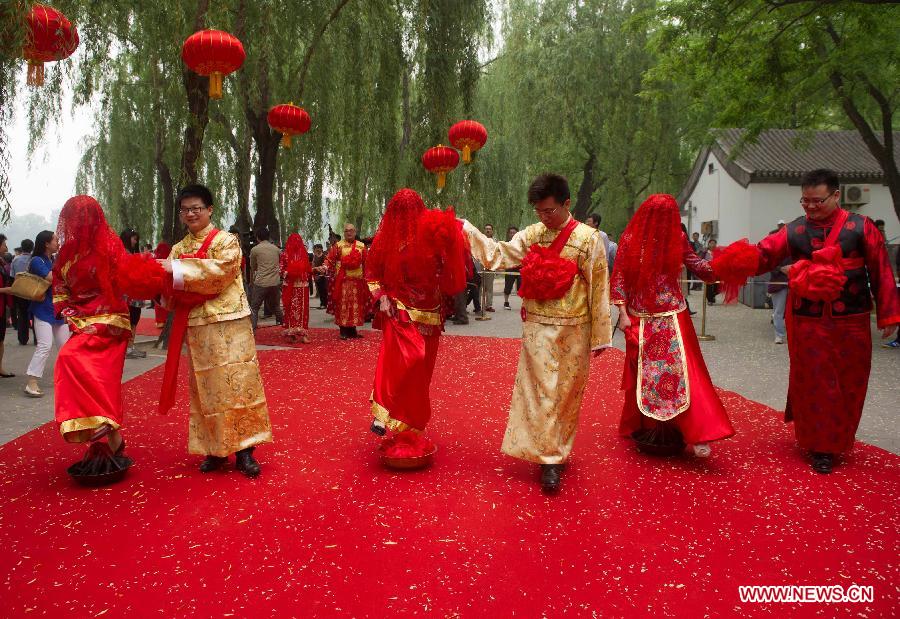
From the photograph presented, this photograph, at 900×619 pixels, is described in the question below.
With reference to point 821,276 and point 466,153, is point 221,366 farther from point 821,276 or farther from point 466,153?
point 466,153

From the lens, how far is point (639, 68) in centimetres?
1812

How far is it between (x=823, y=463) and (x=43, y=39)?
5560mm

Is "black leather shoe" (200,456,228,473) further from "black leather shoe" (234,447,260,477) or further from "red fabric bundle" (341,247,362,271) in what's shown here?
"red fabric bundle" (341,247,362,271)

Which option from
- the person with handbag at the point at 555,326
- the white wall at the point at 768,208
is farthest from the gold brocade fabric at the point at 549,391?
the white wall at the point at 768,208

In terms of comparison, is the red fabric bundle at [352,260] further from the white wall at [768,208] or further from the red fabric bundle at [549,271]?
the white wall at [768,208]

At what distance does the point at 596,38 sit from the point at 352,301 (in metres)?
12.1

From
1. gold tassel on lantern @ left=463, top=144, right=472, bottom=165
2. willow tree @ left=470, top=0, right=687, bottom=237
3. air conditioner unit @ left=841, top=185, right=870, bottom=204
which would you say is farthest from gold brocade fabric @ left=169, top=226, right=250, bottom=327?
willow tree @ left=470, top=0, right=687, bottom=237

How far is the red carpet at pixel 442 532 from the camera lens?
263cm

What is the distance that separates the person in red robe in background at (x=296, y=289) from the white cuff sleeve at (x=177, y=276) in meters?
5.61

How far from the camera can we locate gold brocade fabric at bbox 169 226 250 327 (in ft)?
12.4

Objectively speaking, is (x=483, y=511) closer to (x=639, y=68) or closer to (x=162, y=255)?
(x=162, y=255)

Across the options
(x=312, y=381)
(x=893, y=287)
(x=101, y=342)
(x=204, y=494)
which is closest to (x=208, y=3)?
(x=312, y=381)

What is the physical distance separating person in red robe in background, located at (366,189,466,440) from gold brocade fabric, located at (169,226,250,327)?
841mm

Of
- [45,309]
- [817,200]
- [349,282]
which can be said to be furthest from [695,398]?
[349,282]
